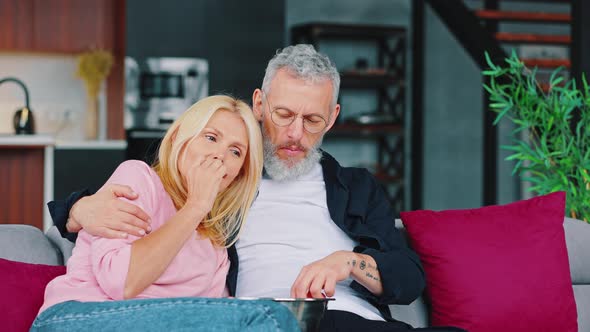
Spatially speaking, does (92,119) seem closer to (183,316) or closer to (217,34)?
(217,34)

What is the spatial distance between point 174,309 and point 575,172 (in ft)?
8.35

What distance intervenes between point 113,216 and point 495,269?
4.18 ft

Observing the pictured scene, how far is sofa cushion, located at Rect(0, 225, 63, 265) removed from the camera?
2373 mm

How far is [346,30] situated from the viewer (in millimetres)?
7316

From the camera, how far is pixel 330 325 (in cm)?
221

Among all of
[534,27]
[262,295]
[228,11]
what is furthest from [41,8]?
[262,295]

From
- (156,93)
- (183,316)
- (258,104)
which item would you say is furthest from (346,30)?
(183,316)

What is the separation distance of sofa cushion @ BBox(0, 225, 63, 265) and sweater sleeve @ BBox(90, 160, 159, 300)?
519 mm

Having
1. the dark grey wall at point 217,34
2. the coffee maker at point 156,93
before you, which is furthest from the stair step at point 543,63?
the coffee maker at point 156,93

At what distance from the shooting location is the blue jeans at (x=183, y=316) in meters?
1.59

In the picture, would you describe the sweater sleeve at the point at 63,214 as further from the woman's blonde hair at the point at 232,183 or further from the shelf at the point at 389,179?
the shelf at the point at 389,179

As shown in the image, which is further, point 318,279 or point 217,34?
point 217,34

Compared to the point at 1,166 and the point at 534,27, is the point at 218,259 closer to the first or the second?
the point at 1,166

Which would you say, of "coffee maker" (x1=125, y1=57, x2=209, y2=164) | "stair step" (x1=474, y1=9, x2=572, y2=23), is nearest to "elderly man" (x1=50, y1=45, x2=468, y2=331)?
"stair step" (x1=474, y1=9, x2=572, y2=23)
